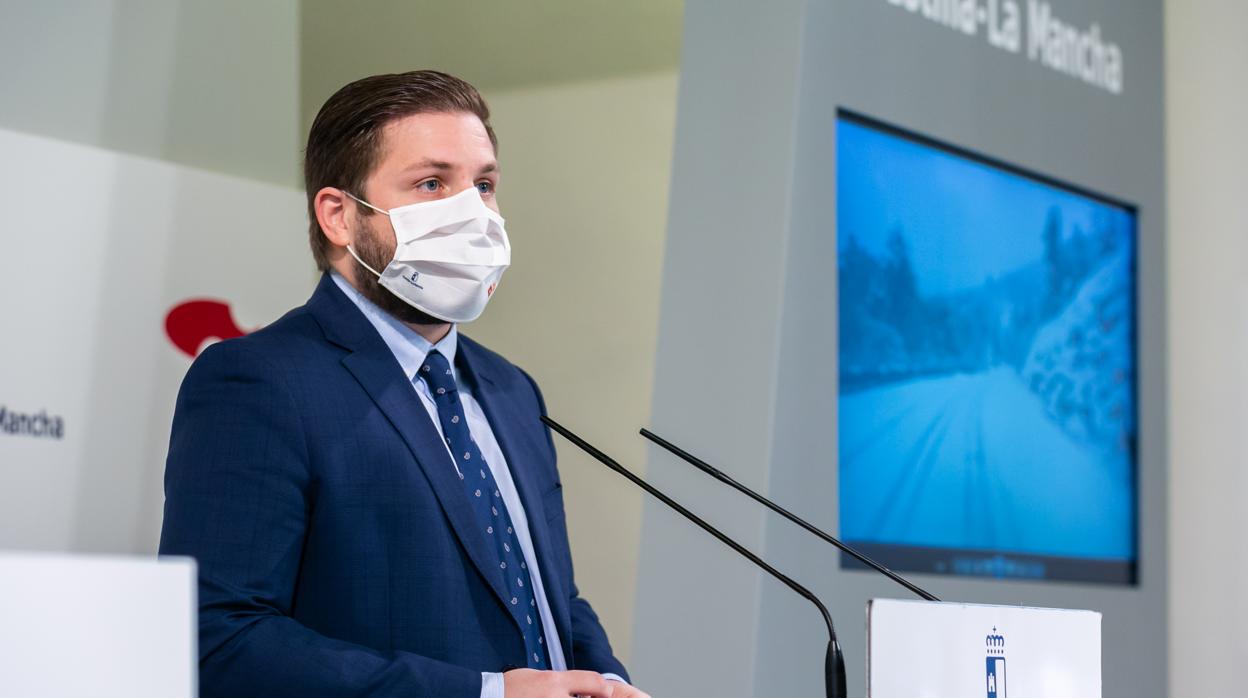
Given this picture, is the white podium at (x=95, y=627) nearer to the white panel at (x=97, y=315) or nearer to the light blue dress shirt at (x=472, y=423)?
the light blue dress shirt at (x=472, y=423)

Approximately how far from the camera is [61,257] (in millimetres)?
2955

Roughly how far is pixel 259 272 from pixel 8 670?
2.57m

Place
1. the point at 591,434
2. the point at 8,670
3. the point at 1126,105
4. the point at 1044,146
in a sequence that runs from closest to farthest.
Result: the point at 8,670
the point at 1044,146
the point at 1126,105
the point at 591,434

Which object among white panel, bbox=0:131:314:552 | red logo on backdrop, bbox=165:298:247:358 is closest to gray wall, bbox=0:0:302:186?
white panel, bbox=0:131:314:552

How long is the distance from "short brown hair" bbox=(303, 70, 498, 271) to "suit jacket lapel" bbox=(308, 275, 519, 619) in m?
0.14

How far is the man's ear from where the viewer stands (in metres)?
1.90

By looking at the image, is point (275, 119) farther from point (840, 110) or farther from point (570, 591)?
point (570, 591)

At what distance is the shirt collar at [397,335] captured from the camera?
1854 millimetres

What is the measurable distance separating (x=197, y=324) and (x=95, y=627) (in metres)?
2.39

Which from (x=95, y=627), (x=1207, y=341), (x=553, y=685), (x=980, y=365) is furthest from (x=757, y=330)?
(x=95, y=627)

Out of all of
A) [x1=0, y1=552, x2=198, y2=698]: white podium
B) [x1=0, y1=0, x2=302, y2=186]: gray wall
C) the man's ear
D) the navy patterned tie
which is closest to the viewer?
[x1=0, y1=552, x2=198, y2=698]: white podium

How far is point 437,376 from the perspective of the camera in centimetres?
186

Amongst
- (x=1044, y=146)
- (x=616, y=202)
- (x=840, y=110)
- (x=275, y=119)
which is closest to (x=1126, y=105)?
(x=1044, y=146)

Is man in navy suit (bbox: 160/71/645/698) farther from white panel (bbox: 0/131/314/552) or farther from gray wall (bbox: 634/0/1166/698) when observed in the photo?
white panel (bbox: 0/131/314/552)
